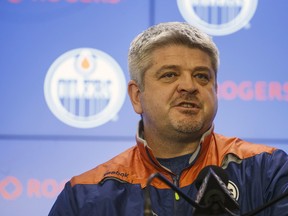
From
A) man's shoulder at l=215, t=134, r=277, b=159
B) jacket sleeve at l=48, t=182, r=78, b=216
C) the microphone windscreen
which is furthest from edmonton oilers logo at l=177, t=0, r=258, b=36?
the microphone windscreen

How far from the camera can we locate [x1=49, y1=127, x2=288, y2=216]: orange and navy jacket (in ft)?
5.01

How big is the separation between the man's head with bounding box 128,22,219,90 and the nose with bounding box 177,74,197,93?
0.10 metres

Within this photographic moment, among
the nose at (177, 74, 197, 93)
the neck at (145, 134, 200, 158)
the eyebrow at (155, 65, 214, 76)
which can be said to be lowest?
the neck at (145, 134, 200, 158)

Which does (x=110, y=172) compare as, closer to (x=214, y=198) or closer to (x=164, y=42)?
(x=164, y=42)

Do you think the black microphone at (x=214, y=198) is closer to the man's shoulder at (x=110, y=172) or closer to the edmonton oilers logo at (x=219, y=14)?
the man's shoulder at (x=110, y=172)

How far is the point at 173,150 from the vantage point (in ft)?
5.63

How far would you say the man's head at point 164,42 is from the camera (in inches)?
65.6

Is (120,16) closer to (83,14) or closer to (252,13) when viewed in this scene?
(83,14)

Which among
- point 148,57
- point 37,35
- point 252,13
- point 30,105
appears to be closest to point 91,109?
point 30,105

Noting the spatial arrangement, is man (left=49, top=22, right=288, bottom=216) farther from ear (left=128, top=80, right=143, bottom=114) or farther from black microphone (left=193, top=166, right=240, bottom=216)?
black microphone (left=193, top=166, right=240, bottom=216)

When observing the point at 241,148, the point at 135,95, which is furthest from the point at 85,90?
the point at 241,148

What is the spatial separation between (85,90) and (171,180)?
67 centimetres

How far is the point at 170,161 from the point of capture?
67.4 inches

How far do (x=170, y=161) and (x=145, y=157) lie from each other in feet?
0.28
